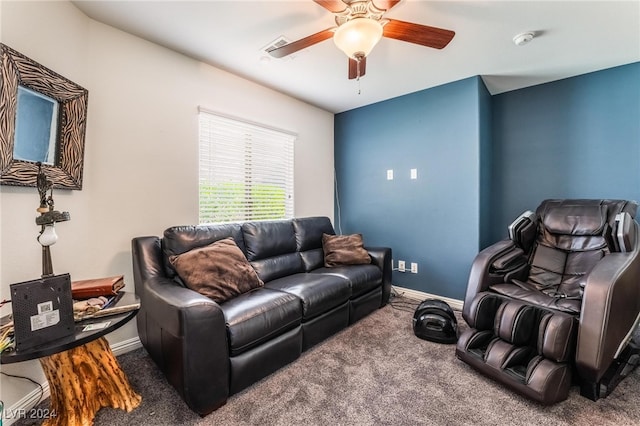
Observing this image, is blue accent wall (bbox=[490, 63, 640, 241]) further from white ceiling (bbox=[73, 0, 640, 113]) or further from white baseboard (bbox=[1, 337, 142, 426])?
white baseboard (bbox=[1, 337, 142, 426])

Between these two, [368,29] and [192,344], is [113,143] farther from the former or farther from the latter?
[368,29]

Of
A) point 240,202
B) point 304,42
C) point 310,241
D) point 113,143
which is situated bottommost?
point 310,241

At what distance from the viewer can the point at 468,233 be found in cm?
285

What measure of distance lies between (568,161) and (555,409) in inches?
98.8

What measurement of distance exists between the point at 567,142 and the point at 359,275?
263 centimetres

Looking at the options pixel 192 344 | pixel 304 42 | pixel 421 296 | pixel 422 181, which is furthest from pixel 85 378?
pixel 422 181

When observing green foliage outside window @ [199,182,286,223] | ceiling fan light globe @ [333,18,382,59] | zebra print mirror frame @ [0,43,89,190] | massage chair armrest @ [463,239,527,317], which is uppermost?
ceiling fan light globe @ [333,18,382,59]

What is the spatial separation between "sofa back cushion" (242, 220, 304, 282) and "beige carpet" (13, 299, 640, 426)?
0.81 m

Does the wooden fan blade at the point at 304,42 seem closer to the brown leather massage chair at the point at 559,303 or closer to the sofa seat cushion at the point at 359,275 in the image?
the sofa seat cushion at the point at 359,275

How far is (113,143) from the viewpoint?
79.2 inches

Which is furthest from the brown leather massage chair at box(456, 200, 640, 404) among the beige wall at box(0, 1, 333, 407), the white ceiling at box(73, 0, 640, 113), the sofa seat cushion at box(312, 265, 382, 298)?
the beige wall at box(0, 1, 333, 407)

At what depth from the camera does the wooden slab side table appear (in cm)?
127

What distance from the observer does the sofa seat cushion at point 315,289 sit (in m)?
1.99

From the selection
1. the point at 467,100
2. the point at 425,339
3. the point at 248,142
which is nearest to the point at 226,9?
the point at 248,142
